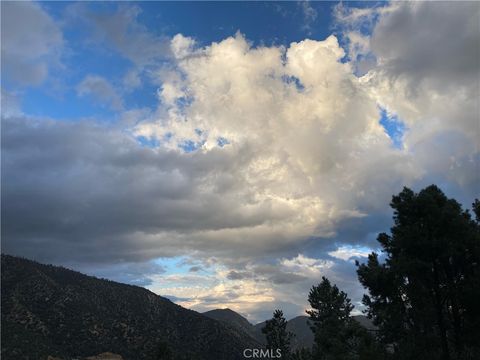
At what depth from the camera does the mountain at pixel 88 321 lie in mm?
127375

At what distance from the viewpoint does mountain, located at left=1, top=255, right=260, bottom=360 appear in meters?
127

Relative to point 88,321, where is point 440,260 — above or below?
below

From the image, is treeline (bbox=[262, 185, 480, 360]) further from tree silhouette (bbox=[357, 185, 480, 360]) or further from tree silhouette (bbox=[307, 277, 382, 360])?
tree silhouette (bbox=[307, 277, 382, 360])

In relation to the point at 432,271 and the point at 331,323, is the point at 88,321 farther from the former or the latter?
the point at 432,271

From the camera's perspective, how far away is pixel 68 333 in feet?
444

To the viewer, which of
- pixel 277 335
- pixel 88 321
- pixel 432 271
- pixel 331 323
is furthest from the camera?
pixel 88 321

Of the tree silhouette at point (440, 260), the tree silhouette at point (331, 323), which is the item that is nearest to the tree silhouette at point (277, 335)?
the tree silhouette at point (331, 323)

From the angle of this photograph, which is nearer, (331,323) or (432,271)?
(432,271)

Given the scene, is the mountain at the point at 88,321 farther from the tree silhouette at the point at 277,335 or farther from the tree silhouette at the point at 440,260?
the tree silhouette at the point at 440,260

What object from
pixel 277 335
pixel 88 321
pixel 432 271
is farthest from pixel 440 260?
pixel 88 321

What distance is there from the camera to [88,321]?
141875 millimetres

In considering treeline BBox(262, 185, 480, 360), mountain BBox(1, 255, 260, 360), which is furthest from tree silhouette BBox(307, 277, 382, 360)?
mountain BBox(1, 255, 260, 360)

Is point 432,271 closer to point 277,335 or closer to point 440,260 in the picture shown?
point 440,260

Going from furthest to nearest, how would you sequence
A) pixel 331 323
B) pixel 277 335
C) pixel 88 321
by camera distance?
pixel 88 321 → pixel 277 335 → pixel 331 323
